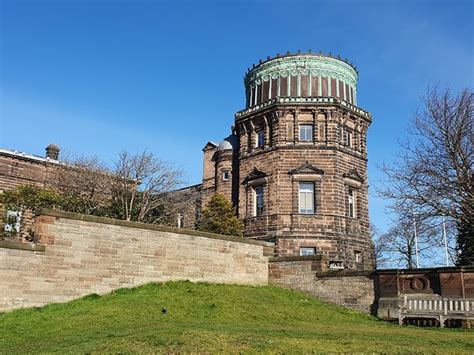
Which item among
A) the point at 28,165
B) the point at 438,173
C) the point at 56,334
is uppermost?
the point at 28,165

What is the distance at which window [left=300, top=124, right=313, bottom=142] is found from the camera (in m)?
31.8

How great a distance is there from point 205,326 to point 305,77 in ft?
77.6

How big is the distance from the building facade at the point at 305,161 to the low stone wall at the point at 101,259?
9.73 m

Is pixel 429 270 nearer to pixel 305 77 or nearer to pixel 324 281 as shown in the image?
pixel 324 281

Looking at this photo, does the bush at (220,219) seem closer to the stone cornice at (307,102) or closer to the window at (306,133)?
the window at (306,133)

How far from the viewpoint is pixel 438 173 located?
746 inches

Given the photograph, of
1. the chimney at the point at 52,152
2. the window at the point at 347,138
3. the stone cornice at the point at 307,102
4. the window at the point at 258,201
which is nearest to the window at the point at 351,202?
the window at the point at 347,138

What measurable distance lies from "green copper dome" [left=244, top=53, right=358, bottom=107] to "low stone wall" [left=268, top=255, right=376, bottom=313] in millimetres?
14470

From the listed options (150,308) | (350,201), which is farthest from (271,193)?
(150,308)

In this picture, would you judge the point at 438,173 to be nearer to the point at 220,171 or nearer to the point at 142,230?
the point at 142,230

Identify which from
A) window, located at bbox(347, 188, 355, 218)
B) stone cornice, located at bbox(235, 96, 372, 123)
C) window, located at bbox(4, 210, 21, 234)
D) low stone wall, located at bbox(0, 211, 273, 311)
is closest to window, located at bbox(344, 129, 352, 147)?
stone cornice, located at bbox(235, 96, 372, 123)

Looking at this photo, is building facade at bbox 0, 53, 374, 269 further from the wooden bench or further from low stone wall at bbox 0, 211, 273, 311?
the wooden bench

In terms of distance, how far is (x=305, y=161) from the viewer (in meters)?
31.0

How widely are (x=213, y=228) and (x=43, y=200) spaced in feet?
31.7
